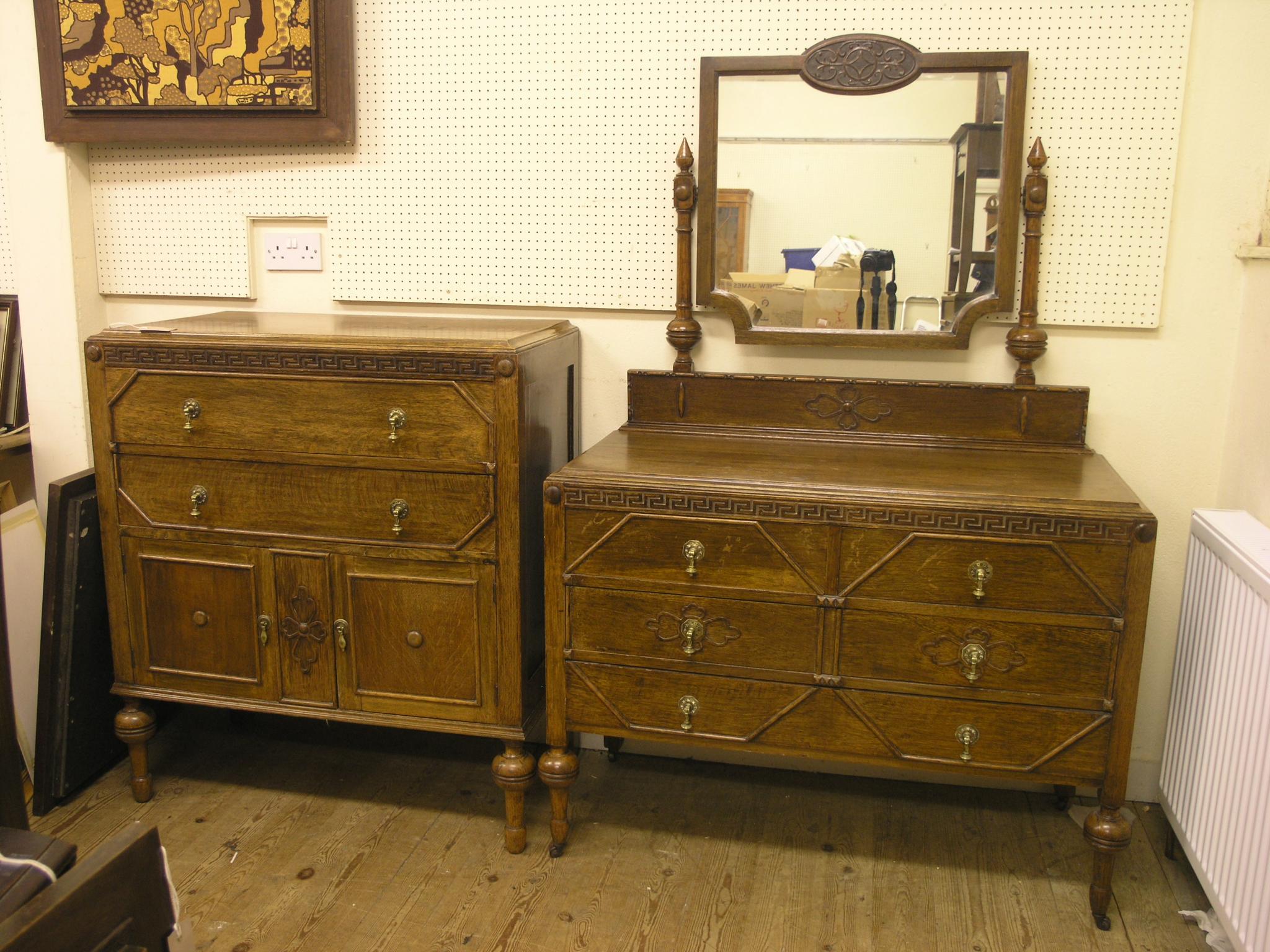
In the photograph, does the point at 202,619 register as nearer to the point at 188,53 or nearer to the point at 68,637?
the point at 68,637

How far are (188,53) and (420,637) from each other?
1.71 m

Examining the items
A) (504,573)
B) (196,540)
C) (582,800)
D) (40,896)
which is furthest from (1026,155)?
(40,896)

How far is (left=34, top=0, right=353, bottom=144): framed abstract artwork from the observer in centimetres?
272

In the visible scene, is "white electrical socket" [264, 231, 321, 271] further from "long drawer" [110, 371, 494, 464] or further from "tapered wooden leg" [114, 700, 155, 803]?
"tapered wooden leg" [114, 700, 155, 803]

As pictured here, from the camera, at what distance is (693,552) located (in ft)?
7.09

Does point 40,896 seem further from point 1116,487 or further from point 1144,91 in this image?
point 1144,91

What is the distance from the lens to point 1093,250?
250 centimetres

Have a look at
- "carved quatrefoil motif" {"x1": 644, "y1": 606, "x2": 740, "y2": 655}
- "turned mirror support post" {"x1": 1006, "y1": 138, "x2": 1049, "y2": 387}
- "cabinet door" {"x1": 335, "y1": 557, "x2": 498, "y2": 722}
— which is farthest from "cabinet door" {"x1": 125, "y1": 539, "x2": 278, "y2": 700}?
"turned mirror support post" {"x1": 1006, "y1": 138, "x2": 1049, "y2": 387}

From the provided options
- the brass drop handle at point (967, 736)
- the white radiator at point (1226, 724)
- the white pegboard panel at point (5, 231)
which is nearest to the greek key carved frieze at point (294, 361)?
the white pegboard panel at point (5, 231)

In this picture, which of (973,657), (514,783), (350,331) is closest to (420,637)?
(514,783)

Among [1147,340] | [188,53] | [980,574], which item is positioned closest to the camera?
[980,574]

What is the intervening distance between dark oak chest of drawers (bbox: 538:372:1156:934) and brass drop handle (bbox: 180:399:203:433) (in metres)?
0.89

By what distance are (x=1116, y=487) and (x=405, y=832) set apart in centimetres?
185

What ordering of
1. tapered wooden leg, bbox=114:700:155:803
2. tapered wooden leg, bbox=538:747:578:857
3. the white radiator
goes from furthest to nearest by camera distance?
1. tapered wooden leg, bbox=114:700:155:803
2. tapered wooden leg, bbox=538:747:578:857
3. the white radiator
